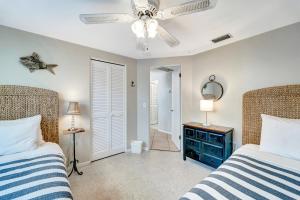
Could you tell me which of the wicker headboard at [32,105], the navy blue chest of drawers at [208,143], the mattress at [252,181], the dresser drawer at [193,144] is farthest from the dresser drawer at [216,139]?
the wicker headboard at [32,105]

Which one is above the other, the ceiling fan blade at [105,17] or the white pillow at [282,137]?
the ceiling fan blade at [105,17]

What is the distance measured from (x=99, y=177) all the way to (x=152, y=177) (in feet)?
2.82

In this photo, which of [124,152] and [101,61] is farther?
[124,152]

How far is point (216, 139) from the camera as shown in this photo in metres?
2.63

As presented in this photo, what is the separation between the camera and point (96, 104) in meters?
3.15

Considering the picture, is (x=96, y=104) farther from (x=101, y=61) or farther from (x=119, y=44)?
(x=119, y=44)

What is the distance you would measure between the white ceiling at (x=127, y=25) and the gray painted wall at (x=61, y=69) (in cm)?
15

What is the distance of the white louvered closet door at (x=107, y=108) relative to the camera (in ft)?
10.3

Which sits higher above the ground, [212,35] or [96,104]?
[212,35]

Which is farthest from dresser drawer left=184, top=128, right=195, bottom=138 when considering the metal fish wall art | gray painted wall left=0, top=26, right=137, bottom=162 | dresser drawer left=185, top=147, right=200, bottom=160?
the metal fish wall art

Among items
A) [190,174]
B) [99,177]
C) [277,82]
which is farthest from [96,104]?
[277,82]

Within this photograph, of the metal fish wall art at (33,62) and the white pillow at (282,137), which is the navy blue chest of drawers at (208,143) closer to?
the white pillow at (282,137)

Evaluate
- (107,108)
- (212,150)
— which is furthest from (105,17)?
(212,150)

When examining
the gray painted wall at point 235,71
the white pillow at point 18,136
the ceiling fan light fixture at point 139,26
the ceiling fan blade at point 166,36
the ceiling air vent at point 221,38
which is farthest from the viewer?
the ceiling air vent at point 221,38
